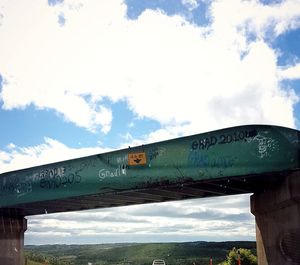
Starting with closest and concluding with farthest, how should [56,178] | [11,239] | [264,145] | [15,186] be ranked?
[264,145] → [56,178] → [15,186] → [11,239]

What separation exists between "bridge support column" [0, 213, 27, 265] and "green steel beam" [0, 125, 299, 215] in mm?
6230

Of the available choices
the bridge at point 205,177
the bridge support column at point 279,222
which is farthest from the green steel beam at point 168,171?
the bridge support column at point 279,222

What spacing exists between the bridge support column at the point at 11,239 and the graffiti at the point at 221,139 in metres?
21.2

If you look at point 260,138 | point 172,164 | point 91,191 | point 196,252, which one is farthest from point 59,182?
point 196,252

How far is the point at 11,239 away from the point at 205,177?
22.3 metres

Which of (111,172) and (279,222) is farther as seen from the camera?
(111,172)

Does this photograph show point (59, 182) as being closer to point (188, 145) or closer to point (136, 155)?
point (136, 155)

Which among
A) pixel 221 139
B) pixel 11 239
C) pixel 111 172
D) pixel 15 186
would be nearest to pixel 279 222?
pixel 221 139

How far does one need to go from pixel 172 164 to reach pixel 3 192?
15.5 meters

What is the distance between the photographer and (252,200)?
A: 74.4 feet

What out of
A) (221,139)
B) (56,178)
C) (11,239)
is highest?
(221,139)

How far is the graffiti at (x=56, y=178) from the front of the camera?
24.8 meters

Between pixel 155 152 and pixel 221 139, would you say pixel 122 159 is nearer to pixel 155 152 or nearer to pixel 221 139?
pixel 155 152

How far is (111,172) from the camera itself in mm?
22797
